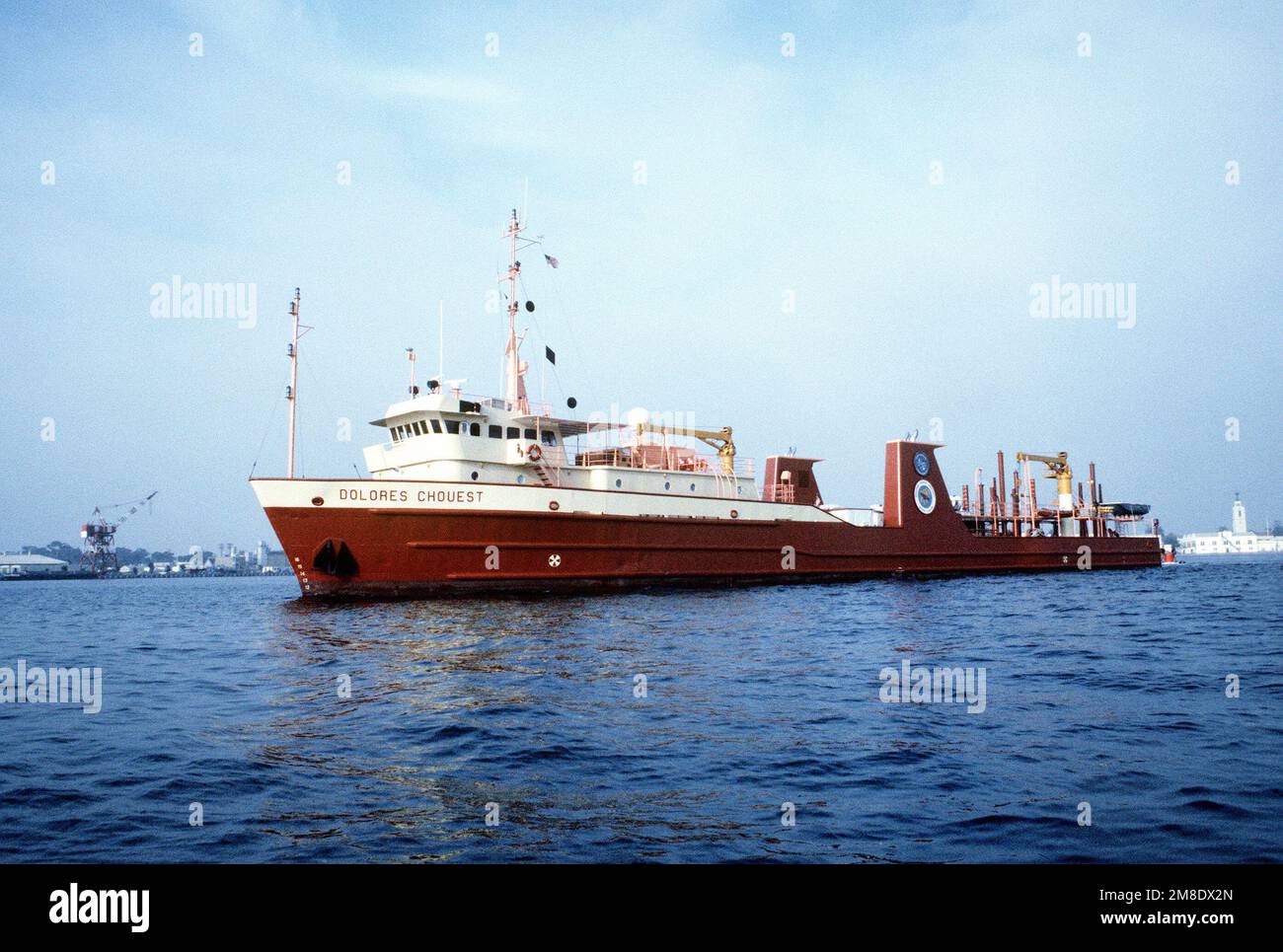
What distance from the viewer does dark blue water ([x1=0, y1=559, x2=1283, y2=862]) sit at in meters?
5.30

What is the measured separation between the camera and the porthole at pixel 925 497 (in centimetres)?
3534

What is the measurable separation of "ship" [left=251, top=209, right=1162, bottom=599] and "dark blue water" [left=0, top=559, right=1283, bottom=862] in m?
7.29

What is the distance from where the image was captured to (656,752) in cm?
744

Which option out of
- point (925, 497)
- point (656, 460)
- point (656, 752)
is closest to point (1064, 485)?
point (925, 497)

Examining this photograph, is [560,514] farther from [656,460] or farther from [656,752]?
[656,752]

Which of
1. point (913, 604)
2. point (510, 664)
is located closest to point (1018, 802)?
point (510, 664)

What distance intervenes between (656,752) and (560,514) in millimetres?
18125

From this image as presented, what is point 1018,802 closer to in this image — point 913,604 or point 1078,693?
point 1078,693

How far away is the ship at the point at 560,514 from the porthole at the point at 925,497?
0.28 feet

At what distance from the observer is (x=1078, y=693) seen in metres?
9.94

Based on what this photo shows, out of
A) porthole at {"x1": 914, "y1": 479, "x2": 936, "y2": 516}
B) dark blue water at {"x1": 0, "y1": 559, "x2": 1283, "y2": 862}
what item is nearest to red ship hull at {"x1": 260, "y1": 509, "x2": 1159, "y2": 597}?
porthole at {"x1": 914, "y1": 479, "x2": 936, "y2": 516}

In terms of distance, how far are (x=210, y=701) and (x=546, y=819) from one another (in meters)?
6.84

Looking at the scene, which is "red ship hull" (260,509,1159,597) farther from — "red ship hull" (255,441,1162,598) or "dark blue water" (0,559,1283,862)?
"dark blue water" (0,559,1283,862)
